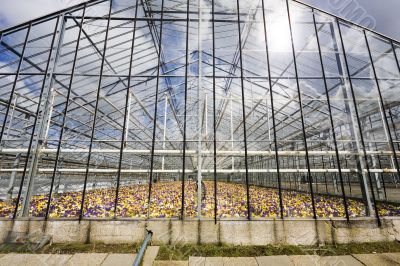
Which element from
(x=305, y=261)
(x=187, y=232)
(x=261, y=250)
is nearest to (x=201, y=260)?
(x=187, y=232)

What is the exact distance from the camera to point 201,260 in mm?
2789

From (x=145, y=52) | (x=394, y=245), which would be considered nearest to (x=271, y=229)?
(x=394, y=245)

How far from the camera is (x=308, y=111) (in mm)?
10602

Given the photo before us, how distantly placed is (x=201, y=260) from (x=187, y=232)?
0.54 meters

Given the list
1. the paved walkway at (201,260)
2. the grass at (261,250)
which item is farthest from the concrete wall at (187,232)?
the paved walkway at (201,260)

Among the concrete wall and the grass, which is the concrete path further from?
the concrete wall

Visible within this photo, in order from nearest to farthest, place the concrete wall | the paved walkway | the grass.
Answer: the paved walkway, the grass, the concrete wall

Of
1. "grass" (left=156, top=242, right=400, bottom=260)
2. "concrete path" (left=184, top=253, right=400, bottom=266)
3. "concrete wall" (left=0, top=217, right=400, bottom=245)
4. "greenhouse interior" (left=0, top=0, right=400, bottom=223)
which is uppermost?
"greenhouse interior" (left=0, top=0, right=400, bottom=223)

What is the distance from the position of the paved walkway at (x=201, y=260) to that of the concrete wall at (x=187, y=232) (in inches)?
14.3

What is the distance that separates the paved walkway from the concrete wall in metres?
0.36

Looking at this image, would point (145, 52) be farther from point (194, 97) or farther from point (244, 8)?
point (194, 97)

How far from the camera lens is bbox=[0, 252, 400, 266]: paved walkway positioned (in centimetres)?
271

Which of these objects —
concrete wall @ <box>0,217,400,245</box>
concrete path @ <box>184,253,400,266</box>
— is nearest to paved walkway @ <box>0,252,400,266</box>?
concrete path @ <box>184,253,400,266</box>

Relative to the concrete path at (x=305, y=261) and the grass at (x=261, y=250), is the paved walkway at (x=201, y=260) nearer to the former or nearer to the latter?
the concrete path at (x=305, y=261)
